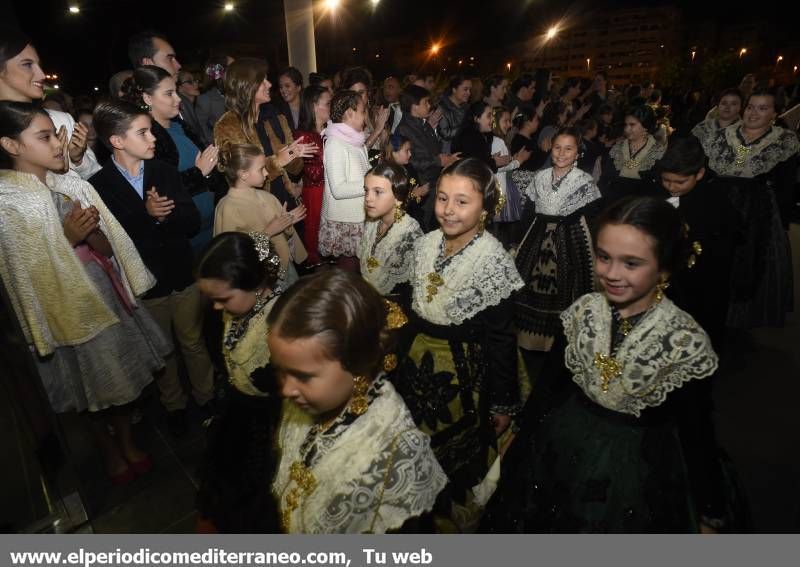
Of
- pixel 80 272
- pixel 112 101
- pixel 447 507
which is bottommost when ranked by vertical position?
pixel 447 507

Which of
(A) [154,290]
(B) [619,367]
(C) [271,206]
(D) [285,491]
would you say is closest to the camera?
(D) [285,491]

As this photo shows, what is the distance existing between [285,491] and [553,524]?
1045 mm

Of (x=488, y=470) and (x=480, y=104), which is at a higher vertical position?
(x=480, y=104)

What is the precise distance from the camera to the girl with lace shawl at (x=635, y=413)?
1.63 meters

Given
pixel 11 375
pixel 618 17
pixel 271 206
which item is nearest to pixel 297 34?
pixel 271 206

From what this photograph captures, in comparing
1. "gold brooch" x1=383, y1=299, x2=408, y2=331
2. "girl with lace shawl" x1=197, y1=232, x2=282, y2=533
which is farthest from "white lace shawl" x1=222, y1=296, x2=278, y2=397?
"gold brooch" x1=383, y1=299, x2=408, y2=331

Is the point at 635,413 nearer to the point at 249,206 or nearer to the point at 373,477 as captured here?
the point at 373,477

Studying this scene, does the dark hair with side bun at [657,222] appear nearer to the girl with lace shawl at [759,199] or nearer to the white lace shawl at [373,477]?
the white lace shawl at [373,477]

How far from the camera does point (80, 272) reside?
7.48 ft

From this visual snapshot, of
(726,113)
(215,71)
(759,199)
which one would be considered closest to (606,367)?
(759,199)

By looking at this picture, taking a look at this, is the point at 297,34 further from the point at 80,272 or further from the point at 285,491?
the point at 285,491

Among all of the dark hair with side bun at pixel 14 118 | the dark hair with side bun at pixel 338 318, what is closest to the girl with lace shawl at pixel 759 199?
the dark hair with side bun at pixel 338 318

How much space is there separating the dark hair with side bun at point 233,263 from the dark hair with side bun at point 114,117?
1152mm

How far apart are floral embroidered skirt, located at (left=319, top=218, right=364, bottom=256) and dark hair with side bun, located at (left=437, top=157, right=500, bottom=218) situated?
68.3 inches
